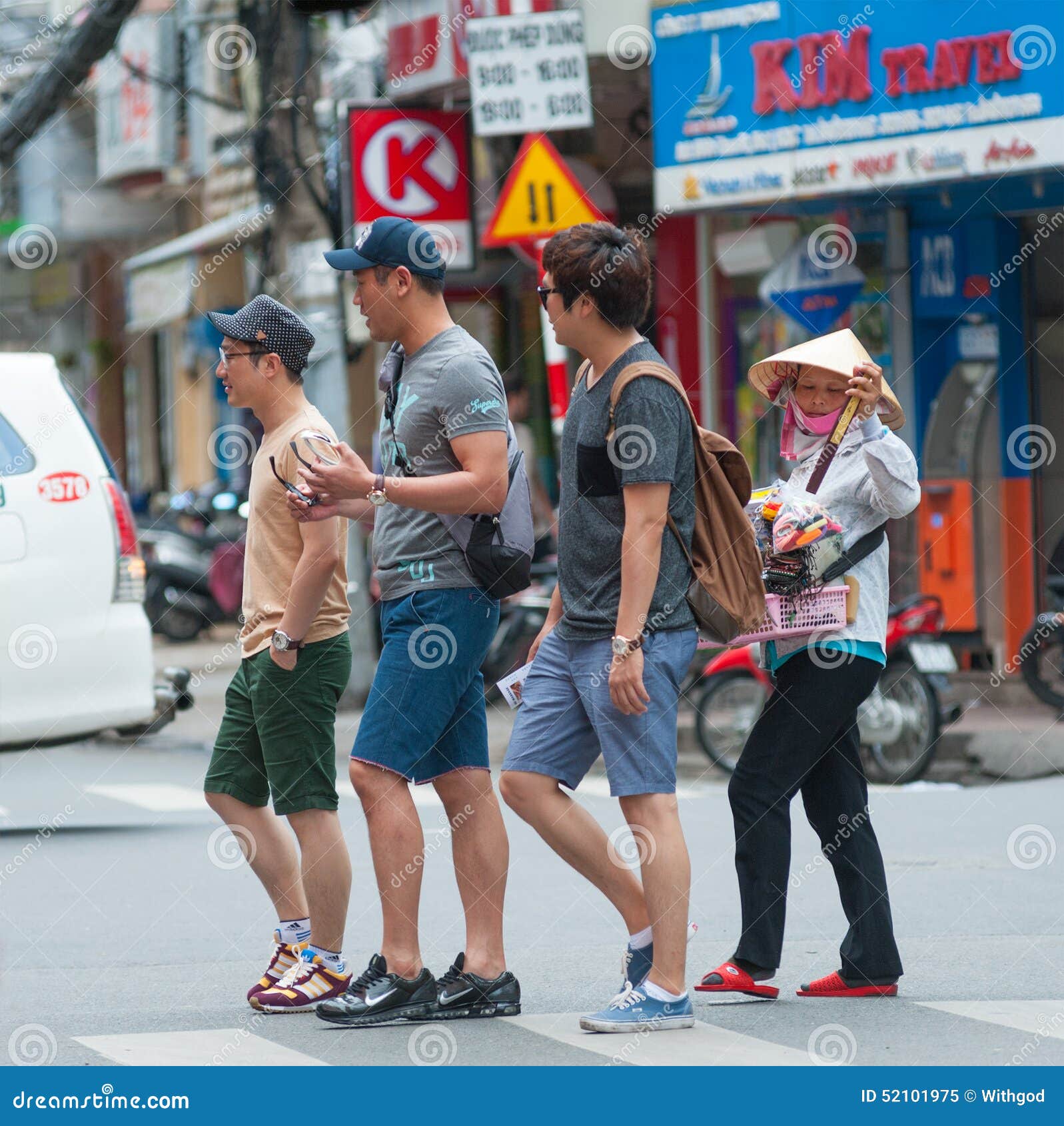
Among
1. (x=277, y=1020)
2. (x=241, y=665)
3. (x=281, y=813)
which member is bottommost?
(x=277, y=1020)

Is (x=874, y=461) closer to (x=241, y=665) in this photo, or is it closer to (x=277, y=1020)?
(x=241, y=665)

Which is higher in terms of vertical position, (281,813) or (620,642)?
(620,642)

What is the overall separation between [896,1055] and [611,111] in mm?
11209

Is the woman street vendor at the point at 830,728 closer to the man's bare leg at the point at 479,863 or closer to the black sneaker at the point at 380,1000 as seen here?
the man's bare leg at the point at 479,863

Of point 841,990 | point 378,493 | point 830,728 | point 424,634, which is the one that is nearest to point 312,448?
point 378,493

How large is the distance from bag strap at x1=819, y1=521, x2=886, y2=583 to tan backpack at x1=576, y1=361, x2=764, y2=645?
227 mm

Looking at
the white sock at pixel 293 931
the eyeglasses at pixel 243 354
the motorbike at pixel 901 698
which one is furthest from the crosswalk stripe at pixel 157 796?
the eyeglasses at pixel 243 354

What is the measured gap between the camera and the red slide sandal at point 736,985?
17.0ft

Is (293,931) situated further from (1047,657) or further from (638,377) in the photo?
(1047,657)

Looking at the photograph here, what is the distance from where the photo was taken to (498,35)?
39.1 ft

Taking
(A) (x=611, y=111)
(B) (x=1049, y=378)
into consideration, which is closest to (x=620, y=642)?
(B) (x=1049, y=378)

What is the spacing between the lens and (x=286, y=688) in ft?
17.1

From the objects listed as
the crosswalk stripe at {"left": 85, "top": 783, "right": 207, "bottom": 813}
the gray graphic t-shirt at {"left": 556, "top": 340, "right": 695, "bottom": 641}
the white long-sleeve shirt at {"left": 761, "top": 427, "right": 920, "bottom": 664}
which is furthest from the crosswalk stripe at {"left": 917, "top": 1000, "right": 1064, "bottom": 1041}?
the crosswalk stripe at {"left": 85, "top": 783, "right": 207, "bottom": 813}

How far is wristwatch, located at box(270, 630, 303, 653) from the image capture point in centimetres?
512
